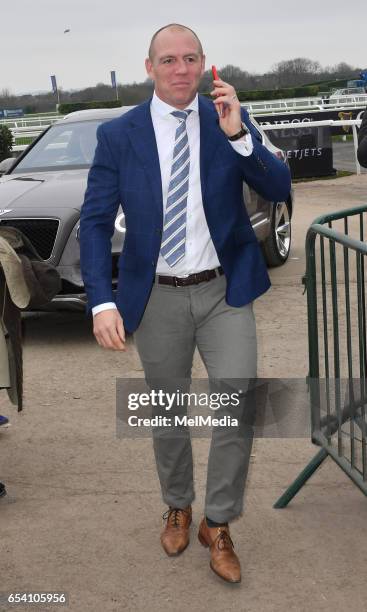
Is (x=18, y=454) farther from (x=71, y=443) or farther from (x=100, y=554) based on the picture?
(x=100, y=554)

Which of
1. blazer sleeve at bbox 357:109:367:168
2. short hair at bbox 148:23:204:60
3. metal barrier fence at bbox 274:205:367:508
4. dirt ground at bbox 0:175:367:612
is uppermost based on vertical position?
short hair at bbox 148:23:204:60

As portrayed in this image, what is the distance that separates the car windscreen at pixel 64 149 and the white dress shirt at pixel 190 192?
4427mm

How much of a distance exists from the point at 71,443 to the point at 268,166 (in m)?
2.31

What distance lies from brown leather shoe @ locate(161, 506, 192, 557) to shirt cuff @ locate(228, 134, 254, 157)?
154 cm

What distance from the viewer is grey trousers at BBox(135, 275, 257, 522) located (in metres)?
3.54

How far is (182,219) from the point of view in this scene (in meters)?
3.51

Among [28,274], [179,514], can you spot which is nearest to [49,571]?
[179,514]

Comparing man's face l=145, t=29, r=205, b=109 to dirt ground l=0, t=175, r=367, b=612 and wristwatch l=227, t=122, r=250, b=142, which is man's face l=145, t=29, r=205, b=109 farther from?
dirt ground l=0, t=175, r=367, b=612

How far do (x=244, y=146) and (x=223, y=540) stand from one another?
153 centimetres

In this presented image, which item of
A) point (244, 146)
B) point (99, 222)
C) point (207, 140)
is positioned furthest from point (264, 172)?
point (99, 222)

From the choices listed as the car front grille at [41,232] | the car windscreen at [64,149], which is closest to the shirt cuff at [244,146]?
the car front grille at [41,232]

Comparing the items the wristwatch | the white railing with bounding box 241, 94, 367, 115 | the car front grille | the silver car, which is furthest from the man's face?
the white railing with bounding box 241, 94, 367, 115

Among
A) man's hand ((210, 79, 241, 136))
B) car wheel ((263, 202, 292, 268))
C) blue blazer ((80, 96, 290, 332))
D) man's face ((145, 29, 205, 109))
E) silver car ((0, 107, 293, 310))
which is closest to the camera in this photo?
man's hand ((210, 79, 241, 136))

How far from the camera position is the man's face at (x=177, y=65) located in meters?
3.38
